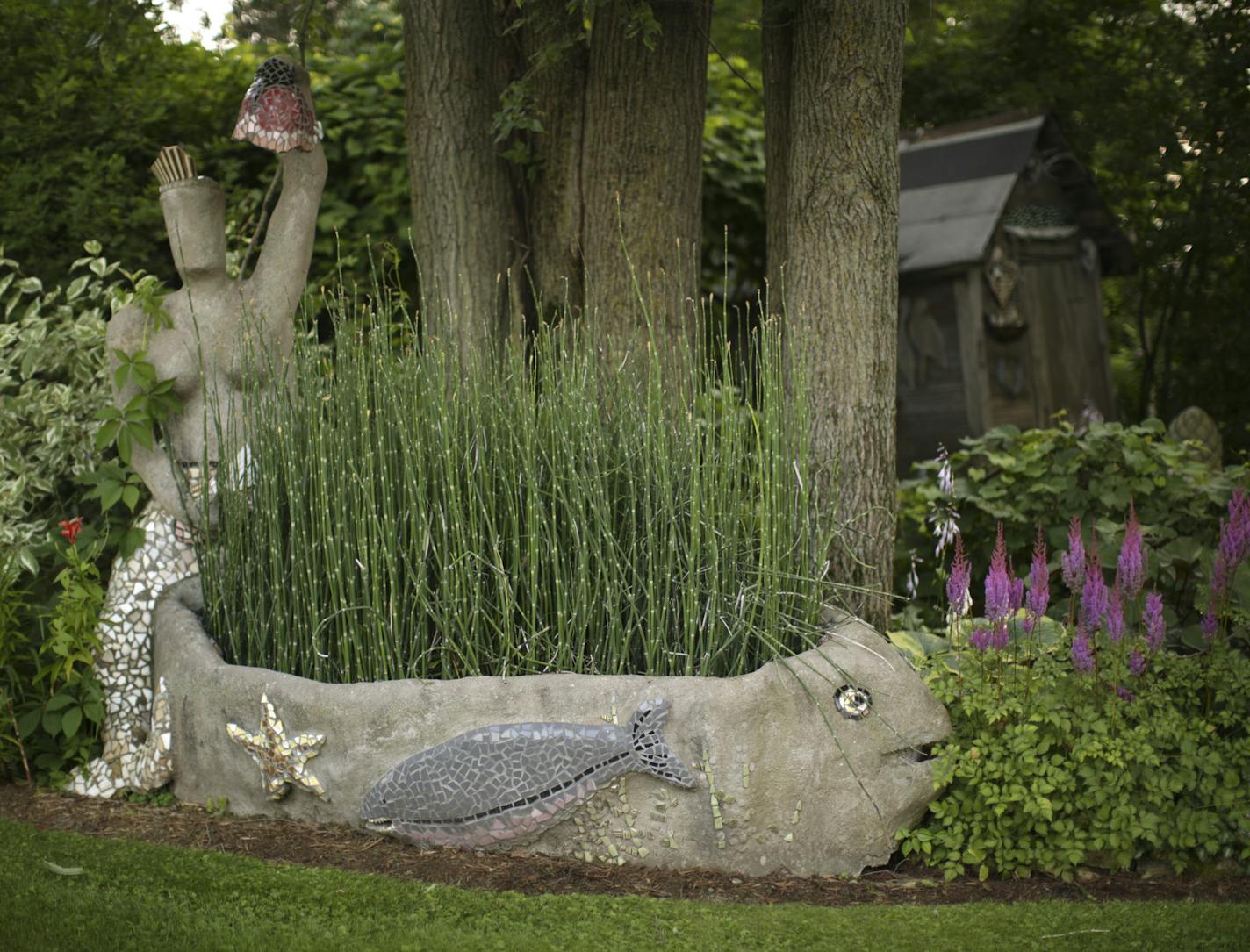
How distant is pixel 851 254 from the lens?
3.32m

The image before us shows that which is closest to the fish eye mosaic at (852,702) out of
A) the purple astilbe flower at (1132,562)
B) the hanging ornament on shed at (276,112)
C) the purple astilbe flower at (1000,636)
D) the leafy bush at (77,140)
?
the purple astilbe flower at (1000,636)

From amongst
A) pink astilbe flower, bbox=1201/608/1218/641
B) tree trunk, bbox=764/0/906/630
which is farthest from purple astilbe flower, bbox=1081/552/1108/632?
tree trunk, bbox=764/0/906/630

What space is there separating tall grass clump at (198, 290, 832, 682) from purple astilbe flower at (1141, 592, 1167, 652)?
0.73 meters

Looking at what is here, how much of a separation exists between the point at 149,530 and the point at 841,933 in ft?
7.03

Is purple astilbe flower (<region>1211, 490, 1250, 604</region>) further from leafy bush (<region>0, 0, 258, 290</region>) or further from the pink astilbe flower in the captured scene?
leafy bush (<region>0, 0, 258, 290</region>)

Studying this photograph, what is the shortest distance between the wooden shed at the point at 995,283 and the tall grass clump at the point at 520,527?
3757mm

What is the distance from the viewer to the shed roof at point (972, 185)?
657 cm

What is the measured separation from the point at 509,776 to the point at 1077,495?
7.36ft

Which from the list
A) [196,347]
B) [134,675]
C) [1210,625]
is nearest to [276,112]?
[196,347]

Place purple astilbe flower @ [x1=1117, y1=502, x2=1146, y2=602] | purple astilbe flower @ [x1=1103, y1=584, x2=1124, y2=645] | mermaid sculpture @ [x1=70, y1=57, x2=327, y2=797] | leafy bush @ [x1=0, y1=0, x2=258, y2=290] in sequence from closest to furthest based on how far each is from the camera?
purple astilbe flower @ [x1=1103, y1=584, x2=1124, y2=645] < purple astilbe flower @ [x1=1117, y1=502, x2=1146, y2=602] < mermaid sculpture @ [x1=70, y1=57, x2=327, y2=797] < leafy bush @ [x1=0, y1=0, x2=258, y2=290]

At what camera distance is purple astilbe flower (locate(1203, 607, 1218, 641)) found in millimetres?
2771

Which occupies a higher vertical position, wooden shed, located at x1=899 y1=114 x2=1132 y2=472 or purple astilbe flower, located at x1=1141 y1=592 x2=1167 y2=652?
wooden shed, located at x1=899 y1=114 x2=1132 y2=472

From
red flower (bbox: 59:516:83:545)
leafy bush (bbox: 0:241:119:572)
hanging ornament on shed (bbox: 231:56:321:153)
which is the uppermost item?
hanging ornament on shed (bbox: 231:56:321:153)

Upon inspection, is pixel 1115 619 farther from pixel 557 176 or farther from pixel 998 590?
pixel 557 176
